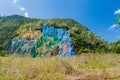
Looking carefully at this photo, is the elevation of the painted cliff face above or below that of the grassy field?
above

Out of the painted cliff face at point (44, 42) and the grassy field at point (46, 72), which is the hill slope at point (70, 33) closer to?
the painted cliff face at point (44, 42)

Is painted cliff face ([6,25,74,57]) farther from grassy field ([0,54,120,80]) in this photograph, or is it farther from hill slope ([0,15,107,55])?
grassy field ([0,54,120,80])

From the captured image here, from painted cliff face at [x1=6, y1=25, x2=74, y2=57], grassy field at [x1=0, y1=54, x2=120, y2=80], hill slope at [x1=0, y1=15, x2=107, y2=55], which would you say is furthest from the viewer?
painted cliff face at [x1=6, y1=25, x2=74, y2=57]

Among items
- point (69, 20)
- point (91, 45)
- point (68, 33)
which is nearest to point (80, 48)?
point (91, 45)

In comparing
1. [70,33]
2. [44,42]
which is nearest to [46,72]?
[70,33]

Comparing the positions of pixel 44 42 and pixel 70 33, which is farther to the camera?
pixel 44 42

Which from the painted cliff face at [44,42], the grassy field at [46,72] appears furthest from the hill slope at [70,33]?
the grassy field at [46,72]

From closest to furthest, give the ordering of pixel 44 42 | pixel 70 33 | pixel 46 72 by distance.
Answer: pixel 46 72 → pixel 70 33 → pixel 44 42

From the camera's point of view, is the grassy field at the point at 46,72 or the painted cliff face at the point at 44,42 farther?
the painted cliff face at the point at 44,42

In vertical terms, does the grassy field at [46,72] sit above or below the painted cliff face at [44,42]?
below

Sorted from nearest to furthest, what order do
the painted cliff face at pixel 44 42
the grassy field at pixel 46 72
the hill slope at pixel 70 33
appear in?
the grassy field at pixel 46 72 → the hill slope at pixel 70 33 → the painted cliff face at pixel 44 42

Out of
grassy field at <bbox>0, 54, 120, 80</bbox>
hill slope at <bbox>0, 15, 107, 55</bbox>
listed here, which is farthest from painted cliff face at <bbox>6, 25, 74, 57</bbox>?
grassy field at <bbox>0, 54, 120, 80</bbox>

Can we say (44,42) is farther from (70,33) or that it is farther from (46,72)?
(46,72)

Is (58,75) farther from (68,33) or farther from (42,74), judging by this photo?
(68,33)
